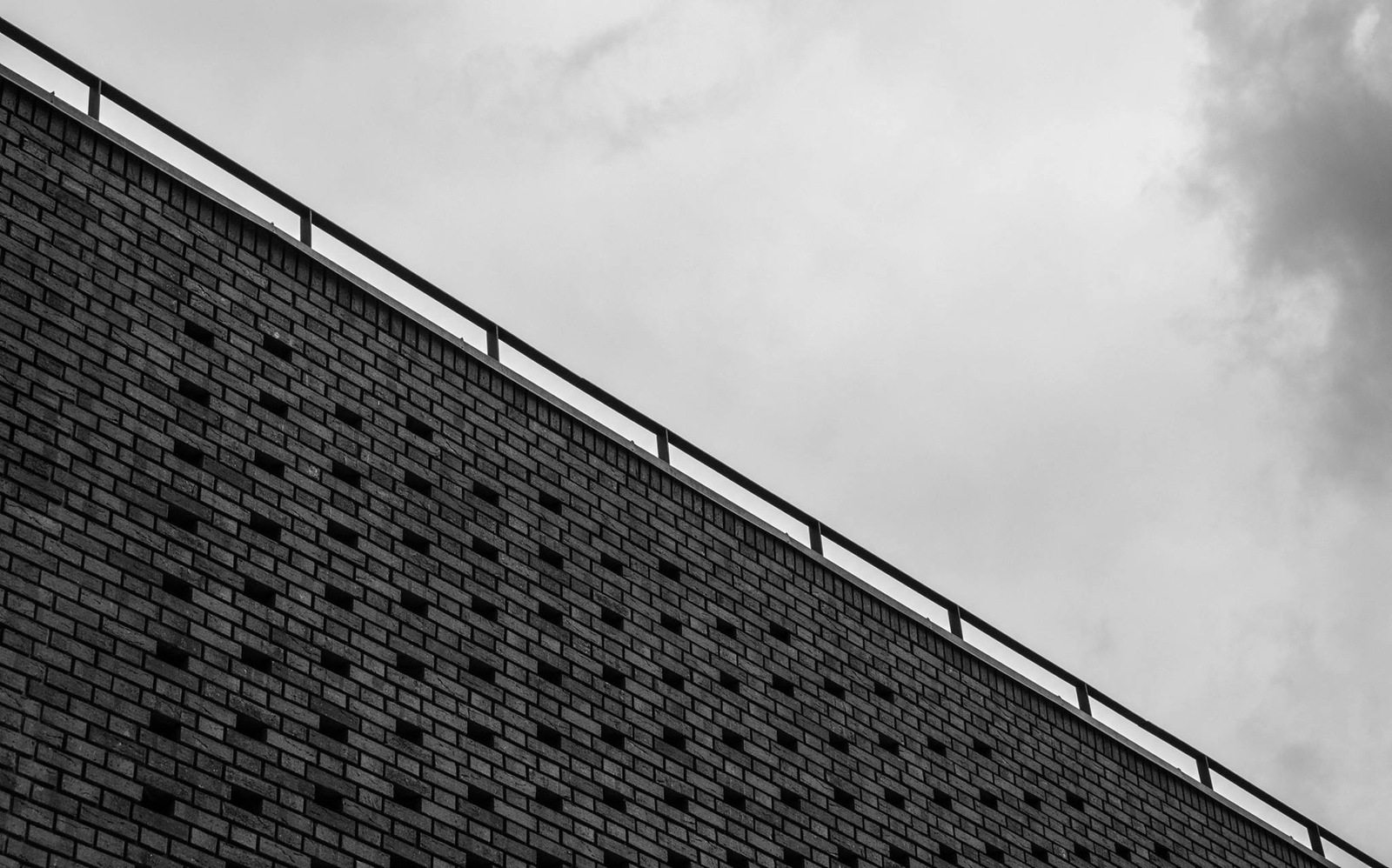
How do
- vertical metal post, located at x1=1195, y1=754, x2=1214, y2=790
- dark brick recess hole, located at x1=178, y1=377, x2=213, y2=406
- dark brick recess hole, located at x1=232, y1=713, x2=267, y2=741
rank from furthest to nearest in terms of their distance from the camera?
vertical metal post, located at x1=1195, y1=754, x2=1214, y2=790, dark brick recess hole, located at x1=178, y1=377, x2=213, y2=406, dark brick recess hole, located at x1=232, y1=713, x2=267, y2=741

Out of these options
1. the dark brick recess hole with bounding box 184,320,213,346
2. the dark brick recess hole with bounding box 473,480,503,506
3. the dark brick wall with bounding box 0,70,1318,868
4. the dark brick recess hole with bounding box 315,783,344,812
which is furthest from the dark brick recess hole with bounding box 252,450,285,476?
the dark brick recess hole with bounding box 315,783,344,812

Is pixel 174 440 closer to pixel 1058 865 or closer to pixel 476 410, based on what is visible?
pixel 476 410

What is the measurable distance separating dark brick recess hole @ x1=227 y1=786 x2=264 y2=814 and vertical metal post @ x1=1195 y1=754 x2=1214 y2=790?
1436 cm

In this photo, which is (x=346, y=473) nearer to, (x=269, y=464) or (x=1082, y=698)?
(x=269, y=464)

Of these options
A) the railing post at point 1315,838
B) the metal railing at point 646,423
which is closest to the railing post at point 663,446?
the metal railing at point 646,423

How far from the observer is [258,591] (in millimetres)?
19219

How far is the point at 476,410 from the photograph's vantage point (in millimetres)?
22422

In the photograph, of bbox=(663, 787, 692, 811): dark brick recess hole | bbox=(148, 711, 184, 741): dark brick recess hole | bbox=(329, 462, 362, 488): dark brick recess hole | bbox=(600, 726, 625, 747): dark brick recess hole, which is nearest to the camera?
bbox=(148, 711, 184, 741): dark brick recess hole

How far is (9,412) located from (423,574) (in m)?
4.17

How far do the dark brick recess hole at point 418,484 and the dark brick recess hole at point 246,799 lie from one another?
4.02m

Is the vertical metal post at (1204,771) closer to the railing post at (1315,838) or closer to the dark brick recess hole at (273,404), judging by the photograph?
the railing post at (1315,838)

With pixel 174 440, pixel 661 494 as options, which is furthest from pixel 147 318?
pixel 661 494

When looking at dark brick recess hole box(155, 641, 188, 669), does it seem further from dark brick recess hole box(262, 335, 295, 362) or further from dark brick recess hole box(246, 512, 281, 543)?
dark brick recess hole box(262, 335, 295, 362)

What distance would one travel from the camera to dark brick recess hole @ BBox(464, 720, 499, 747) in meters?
20.2
